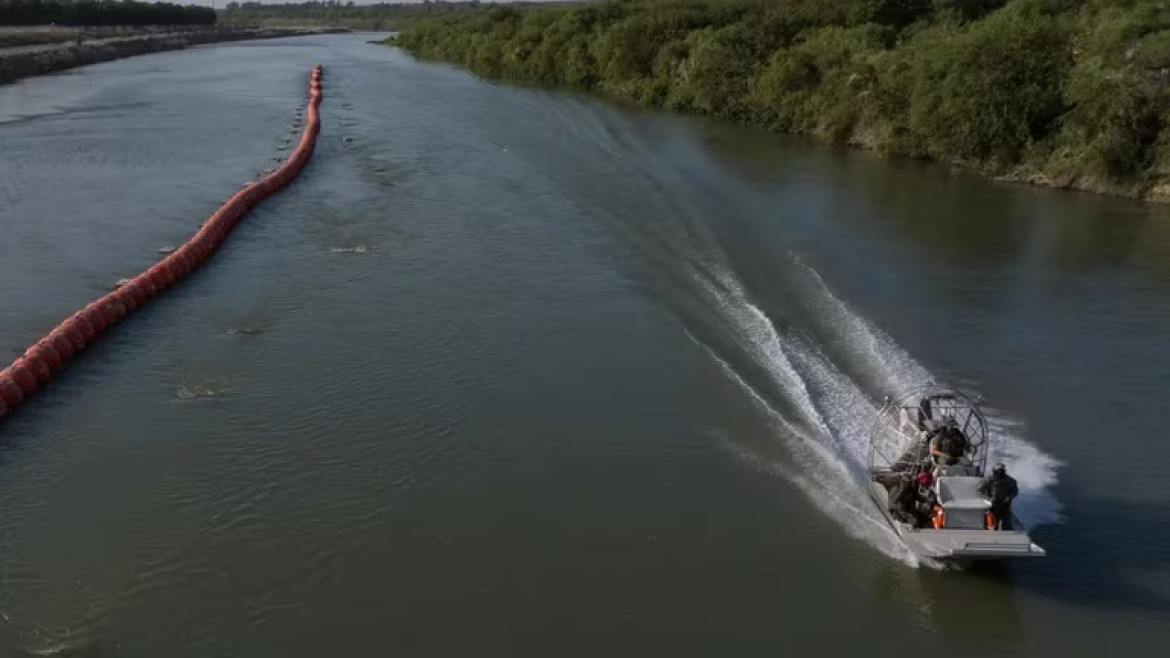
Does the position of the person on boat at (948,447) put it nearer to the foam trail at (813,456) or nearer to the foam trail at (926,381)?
the foam trail at (813,456)

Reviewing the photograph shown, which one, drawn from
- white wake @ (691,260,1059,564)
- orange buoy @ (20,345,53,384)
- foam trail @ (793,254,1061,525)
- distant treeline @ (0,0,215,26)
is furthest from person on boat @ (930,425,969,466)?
distant treeline @ (0,0,215,26)

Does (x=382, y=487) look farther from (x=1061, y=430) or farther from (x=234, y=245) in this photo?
(x=234, y=245)

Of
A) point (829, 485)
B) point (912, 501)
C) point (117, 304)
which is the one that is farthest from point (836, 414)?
point (117, 304)

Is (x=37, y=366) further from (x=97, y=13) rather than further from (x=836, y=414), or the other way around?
(x=97, y=13)

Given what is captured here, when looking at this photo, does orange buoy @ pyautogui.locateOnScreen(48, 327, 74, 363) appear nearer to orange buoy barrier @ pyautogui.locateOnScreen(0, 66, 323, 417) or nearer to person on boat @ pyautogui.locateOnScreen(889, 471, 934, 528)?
orange buoy barrier @ pyautogui.locateOnScreen(0, 66, 323, 417)

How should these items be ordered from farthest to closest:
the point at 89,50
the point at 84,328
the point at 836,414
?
the point at 89,50
the point at 84,328
the point at 836,414

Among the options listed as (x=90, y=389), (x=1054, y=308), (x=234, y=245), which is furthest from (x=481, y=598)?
(x=234, y=245)
